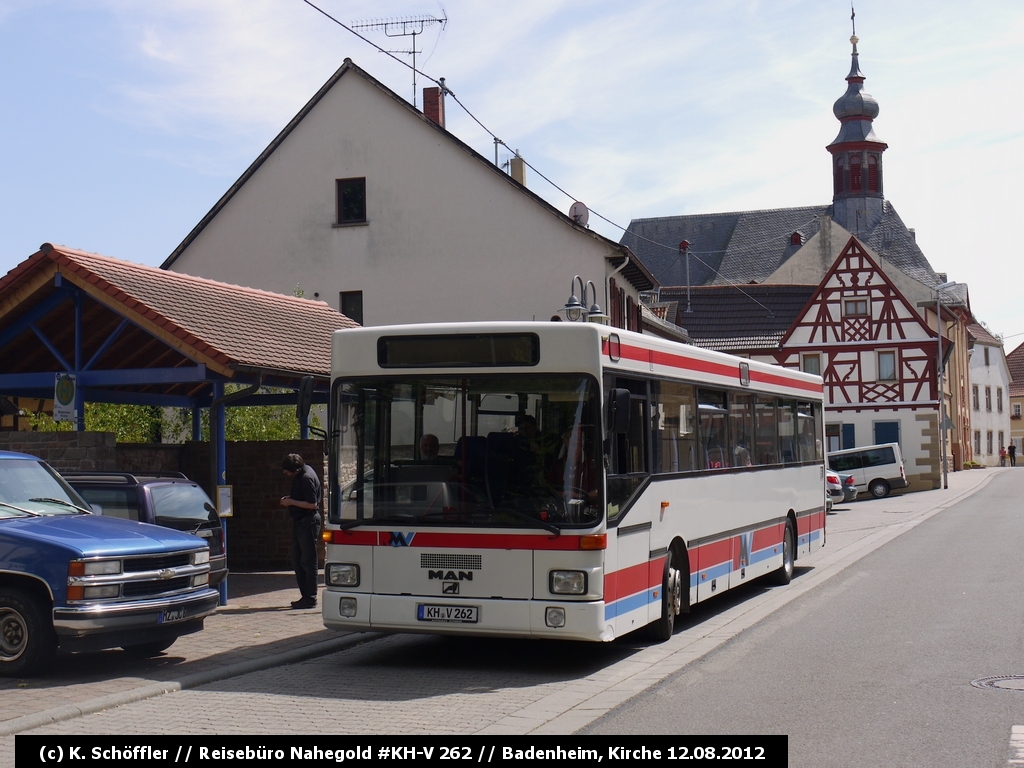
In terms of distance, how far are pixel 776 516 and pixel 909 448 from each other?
37828 millimetres

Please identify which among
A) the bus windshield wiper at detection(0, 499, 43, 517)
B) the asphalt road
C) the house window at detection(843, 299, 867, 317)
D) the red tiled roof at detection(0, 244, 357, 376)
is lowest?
the asphalt road

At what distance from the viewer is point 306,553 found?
14.0 meters

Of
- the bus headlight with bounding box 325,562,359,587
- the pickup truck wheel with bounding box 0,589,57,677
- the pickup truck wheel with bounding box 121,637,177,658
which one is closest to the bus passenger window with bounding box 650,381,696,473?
the bus headlight with bounding box 325,562,359,587

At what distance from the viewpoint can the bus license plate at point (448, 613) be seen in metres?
9.71

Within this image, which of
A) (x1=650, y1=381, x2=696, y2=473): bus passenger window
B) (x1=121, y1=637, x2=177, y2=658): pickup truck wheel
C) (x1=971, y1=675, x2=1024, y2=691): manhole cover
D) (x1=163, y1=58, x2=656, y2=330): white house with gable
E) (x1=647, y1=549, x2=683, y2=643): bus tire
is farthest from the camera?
(x1=163, y1=58, x2=656, y2=330): white house with gable

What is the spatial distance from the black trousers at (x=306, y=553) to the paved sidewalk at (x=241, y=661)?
34cm

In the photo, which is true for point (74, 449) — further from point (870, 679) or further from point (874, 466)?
point (874, 466)

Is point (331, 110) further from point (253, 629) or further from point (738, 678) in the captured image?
point (738, 678)

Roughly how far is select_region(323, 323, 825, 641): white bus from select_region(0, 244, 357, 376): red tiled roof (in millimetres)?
4217

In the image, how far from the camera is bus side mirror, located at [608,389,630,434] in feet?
31.6

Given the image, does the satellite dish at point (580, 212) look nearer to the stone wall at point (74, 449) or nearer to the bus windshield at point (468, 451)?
the stone wall at point (74, 449)

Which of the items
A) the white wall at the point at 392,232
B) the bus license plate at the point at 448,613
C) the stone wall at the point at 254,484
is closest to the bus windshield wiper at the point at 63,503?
the bus license plate at the point at 448,613

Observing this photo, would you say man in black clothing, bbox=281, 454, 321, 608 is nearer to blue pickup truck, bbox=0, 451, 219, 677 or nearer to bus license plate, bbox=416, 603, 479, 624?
→ blue pickup truck, bbox=0, 451, 219, 677

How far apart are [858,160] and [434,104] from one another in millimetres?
49745
